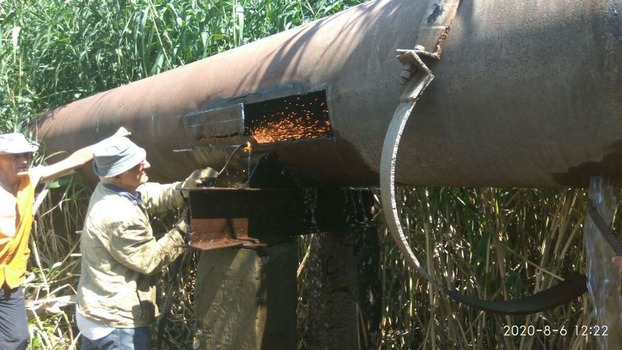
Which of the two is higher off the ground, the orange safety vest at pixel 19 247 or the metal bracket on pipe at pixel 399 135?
the metal bracket on pipe at pixel 399 135

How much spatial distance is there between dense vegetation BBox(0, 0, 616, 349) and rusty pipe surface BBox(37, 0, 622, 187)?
77 cm

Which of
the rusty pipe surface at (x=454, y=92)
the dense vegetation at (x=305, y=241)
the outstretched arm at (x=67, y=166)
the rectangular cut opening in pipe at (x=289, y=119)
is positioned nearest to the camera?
the rusty pipe surface at (x=454, y=92)

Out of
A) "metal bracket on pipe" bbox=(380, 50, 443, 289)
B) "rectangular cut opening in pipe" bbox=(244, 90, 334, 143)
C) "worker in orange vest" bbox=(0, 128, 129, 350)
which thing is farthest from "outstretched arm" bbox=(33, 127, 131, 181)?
"metal bracket on pipe" bbox=(380, 50, 443, 289)

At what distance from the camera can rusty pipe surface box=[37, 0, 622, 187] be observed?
6.07ft

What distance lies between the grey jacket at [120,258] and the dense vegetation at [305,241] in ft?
3.04

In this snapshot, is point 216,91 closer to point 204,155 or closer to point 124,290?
point 204,155

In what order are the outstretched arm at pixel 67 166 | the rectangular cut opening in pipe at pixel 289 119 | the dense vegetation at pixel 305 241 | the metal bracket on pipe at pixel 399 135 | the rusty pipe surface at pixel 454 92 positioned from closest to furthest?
1. the rusty pipe surface at pixel 454 92
2. the metal bracket on pipe at pixel 399 135
3. the rectangular cut opening in pipe at pixel 289 119
4. the dense vegetation at pixel 305 241
5. the outstretched arm at pixel 67 166

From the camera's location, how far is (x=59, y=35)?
5469mm

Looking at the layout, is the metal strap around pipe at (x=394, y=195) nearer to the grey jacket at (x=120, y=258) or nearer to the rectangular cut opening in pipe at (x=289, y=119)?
the rectangular cut opening in pipe at (x=289, y=119)

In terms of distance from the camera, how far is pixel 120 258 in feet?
10.2

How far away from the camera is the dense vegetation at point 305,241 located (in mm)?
3223

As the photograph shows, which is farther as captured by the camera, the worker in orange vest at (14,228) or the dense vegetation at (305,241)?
the worker in orange vest at (14,228)

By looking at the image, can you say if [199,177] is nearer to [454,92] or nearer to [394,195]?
[394,195]

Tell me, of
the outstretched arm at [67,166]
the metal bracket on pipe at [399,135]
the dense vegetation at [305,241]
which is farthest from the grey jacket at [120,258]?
the metal bracket on pipe at [399,135]
